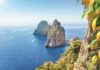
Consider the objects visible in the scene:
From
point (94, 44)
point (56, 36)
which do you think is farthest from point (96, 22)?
point (56, 36)

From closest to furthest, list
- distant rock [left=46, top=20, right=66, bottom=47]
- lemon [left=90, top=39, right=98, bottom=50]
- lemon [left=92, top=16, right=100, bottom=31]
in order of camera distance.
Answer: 1. lemon [left=92, top=16, right=100, bottom=31]
2. lemon [left=90, top=39, right=98, bottom=50]
3. distant rock [left=46, top=20, right=66, bottom=47]

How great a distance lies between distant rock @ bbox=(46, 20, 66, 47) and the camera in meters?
180

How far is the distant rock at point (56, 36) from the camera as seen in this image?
180 meters

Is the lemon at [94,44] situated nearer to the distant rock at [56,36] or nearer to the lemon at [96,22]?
the lemon at [96,22]

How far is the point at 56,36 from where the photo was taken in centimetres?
18788

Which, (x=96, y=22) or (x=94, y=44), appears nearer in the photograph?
(x=96, y=22)

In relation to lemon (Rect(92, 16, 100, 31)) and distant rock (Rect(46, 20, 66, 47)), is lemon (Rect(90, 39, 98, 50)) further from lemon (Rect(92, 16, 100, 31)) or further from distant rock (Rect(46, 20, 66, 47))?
distant rock (Rect(46, 20, 66, 47))

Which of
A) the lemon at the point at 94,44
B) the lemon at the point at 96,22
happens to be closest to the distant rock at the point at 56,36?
the lemon at the point at 94,44

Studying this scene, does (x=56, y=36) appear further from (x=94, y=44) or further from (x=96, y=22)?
(x=96, y=22)

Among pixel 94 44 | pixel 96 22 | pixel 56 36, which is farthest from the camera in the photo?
pixel 56 36

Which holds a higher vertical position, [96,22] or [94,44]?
[96,22]

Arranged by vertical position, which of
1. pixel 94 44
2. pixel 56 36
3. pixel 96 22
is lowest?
pixel 56 36

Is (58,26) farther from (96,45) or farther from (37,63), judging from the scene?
(96,45)

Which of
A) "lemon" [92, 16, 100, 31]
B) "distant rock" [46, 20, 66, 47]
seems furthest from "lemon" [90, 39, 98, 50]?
"distant rock" [46, 20, 66, 47]
